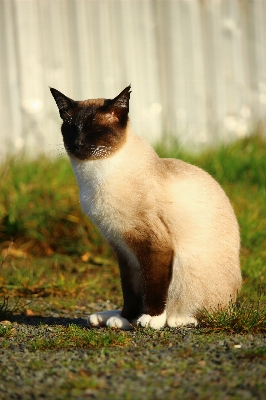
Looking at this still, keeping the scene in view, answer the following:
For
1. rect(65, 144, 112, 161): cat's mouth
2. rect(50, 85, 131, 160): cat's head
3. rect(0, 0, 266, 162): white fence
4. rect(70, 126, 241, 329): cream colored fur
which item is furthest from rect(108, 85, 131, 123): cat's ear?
rect(0, 0, 266, 162): white fence

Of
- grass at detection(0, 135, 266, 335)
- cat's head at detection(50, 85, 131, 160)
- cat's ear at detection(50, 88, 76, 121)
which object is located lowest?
grass at detection(0, 135, 266, 335)

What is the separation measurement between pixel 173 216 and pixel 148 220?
18 cm

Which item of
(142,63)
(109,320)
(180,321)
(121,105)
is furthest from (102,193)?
(142,63)

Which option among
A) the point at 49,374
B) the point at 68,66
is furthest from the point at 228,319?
the point at 68,66

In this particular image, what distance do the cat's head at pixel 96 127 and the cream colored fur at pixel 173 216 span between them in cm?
5

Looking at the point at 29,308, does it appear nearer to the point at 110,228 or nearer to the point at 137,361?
the point at 110,228

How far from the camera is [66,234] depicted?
5.90 metres

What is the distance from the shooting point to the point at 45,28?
7598 mm

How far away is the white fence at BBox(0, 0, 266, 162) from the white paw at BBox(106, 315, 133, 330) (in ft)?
12.2

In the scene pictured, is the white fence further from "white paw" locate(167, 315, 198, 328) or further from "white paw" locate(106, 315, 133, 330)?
"white paw" locate(167, 315, 198, 328)

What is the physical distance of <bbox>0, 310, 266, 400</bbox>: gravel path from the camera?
2.50m

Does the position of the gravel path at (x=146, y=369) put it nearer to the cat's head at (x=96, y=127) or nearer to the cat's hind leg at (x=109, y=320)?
the cat's hind leg at (x=109, y=320)

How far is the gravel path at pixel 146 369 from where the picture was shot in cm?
250

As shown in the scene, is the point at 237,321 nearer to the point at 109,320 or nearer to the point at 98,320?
the point at 109,320
